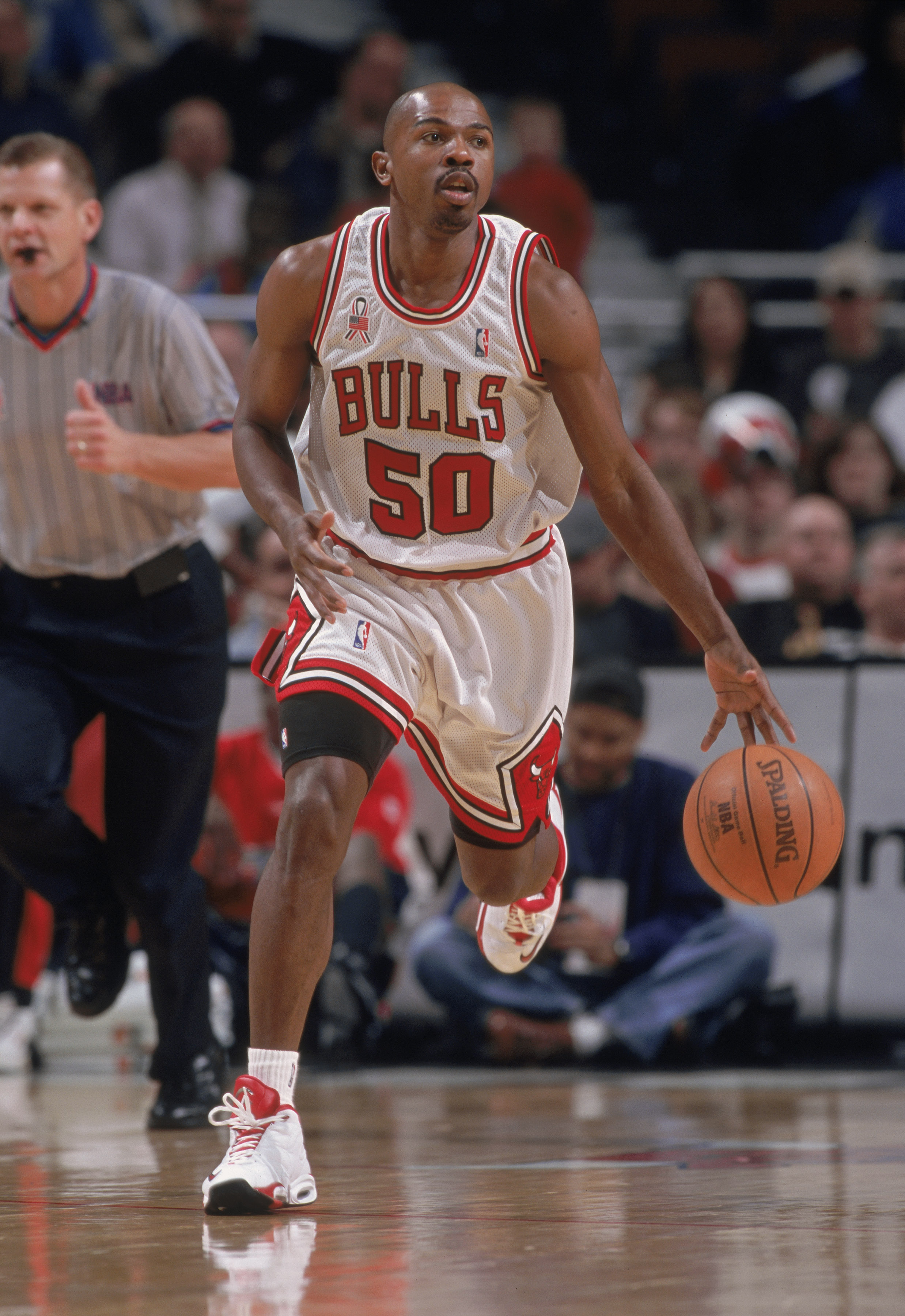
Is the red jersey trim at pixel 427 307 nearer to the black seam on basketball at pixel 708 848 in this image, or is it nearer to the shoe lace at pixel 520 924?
the black seam on basketball at pixel 708 848

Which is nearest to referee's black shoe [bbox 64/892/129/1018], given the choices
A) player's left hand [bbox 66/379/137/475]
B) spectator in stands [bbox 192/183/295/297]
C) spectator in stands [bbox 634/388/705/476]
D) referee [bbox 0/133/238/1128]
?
referee [bbox 0/133/238/1128]

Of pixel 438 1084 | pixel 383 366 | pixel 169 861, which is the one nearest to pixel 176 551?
pixel 169 861

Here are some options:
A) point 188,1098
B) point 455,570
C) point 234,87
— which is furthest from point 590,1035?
point 234,87

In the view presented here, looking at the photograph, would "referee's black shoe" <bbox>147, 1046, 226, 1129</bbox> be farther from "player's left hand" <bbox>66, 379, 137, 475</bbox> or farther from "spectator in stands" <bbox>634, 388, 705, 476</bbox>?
"spectator in stands" <bbox>634, 388, 705, 476</bbox>

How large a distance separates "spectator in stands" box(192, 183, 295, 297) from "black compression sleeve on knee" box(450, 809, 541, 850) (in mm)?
6621

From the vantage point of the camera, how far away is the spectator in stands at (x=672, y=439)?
8906 millimetres

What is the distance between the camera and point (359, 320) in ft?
12.6

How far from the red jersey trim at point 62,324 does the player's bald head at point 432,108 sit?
4.09 feet

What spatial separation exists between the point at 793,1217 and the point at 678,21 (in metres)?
12.3

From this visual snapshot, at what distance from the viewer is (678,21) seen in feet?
46.5

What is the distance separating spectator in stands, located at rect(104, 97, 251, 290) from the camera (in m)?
11.0

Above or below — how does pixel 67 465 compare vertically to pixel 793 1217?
above

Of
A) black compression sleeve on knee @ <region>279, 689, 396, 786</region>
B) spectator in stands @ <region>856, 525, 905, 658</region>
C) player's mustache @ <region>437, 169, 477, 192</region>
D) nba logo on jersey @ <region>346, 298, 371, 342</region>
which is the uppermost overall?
player's mustache @ <region>437, 169, 477, 192</region>

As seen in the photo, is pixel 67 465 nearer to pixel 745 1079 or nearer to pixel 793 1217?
pixel 793 1217
